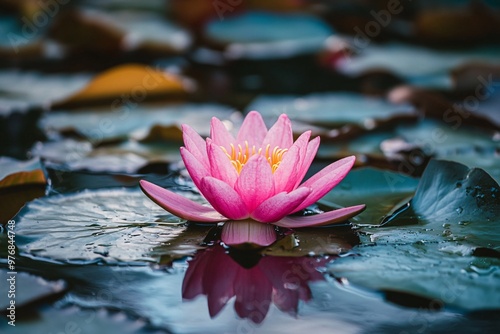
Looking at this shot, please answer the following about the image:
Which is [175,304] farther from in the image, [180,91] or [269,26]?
[269,26]

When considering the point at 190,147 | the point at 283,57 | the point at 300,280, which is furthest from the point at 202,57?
the point at 300,280

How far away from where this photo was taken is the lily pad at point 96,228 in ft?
4.35

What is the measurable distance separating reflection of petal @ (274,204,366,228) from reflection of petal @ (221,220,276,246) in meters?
0.05

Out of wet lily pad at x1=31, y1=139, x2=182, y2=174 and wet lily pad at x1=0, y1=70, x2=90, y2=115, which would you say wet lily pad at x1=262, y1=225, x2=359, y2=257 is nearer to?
wet lily pad at x1=31, y1=139, x2=182, y2=174

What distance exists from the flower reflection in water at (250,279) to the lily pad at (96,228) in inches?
3.0

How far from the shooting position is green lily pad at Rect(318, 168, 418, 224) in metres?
1.55

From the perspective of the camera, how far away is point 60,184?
1.76 m

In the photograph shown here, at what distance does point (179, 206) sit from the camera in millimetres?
1441

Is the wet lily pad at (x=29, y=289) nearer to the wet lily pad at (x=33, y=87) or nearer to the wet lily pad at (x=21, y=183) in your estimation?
the wet lily pad at (x=21, y=183)

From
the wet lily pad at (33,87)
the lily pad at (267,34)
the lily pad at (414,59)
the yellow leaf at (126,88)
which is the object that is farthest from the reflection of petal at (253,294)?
the lily pad at (267,34)

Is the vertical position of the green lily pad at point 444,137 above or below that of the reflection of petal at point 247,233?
above

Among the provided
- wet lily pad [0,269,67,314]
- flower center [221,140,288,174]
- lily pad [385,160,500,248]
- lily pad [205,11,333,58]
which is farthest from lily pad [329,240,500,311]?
lily pad [205,11,333,58]

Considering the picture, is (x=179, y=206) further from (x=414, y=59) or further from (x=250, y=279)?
(x=414, y=59)

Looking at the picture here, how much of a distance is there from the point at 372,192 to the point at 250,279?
1.80 feet
